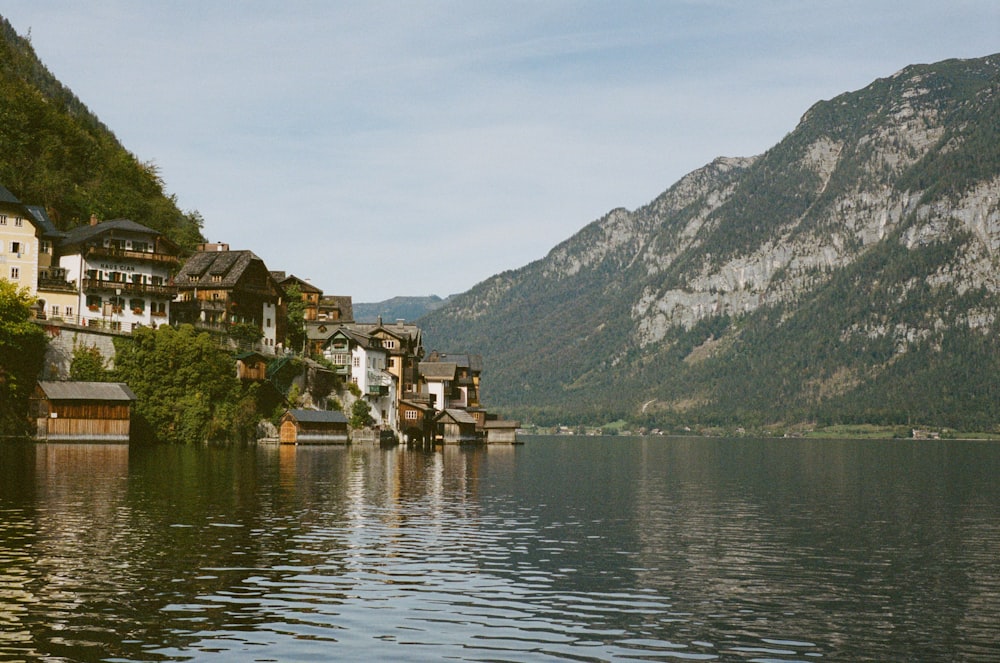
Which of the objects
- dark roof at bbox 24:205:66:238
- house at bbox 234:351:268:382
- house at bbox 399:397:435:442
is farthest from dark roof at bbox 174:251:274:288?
house at bbox 399:397:435:442

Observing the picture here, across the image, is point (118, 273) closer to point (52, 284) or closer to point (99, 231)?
point (99, 231)

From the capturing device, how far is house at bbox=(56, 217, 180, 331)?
120 meters

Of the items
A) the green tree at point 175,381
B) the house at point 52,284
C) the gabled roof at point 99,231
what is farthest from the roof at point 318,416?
the house at point 52,284

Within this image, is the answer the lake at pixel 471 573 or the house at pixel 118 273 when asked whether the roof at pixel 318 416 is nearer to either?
the house at pixel 118 273

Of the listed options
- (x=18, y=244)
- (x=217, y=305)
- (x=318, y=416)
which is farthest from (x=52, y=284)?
(x=318, y=416)

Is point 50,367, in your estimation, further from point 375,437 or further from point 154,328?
point 375,437

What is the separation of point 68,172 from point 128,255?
40178mm

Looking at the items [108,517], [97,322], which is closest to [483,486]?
[108,517]

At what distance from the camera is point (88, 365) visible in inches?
4400

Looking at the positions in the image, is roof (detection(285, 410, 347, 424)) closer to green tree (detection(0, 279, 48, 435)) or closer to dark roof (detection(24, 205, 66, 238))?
green tree (detection(0, 279, 48, 435))

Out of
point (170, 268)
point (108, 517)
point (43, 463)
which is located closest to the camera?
point (108, 517)

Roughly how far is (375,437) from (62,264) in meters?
44.6

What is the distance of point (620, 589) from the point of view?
112 feet

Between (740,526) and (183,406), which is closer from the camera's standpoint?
(740,526)
